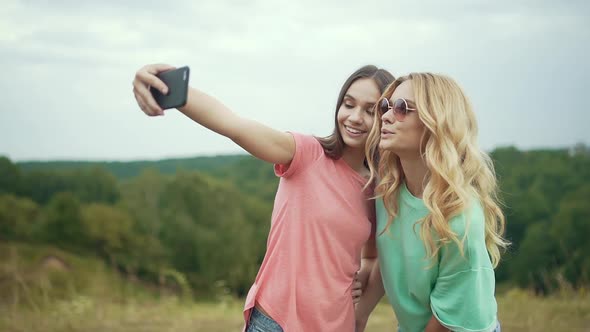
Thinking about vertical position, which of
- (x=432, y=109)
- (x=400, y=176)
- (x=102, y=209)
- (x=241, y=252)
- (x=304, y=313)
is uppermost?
(x=432, y=109)

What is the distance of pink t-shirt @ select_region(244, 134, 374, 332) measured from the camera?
237cm

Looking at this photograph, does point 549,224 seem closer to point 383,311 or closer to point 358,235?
point 383,311

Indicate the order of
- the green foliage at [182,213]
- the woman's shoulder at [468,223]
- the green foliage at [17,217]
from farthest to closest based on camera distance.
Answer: the green foliage at [182,213], the green foliage at [17,217], the woman's shoulder at [468,223]

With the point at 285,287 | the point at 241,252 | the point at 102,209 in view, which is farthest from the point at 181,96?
the point at 241,252

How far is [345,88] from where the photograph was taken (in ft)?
8.66

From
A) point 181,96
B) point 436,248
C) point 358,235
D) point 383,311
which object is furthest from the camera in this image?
point 383,311

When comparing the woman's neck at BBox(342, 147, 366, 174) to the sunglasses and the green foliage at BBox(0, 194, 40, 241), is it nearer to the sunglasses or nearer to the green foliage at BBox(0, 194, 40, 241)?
the sunglasses

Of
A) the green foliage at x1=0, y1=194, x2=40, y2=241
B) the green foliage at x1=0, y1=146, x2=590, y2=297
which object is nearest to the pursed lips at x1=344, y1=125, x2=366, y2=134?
the green foliage at x1=0, y1=146, x2=590, y2=297

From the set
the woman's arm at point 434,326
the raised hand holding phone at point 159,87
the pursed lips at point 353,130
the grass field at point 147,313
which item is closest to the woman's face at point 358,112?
the pursed lips at point 353,130

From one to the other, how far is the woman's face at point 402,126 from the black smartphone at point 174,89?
0.94 m

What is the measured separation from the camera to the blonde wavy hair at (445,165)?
2279mm

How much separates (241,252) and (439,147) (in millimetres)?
33884

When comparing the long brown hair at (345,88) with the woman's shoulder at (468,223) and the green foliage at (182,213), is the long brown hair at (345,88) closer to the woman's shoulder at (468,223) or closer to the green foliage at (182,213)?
the woman's shoulder at (468,223)

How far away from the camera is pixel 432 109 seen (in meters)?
2.35
